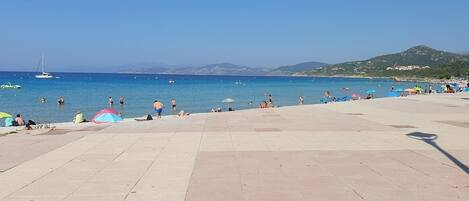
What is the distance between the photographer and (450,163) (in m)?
10.3

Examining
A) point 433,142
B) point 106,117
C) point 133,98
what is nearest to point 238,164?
point 433,142

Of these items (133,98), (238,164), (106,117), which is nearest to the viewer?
(238,164)

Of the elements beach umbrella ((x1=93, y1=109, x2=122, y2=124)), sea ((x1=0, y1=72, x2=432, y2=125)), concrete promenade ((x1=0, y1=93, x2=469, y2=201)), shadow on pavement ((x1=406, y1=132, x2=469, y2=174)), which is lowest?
sea ((x1=0, y1=72, x2=432, y2=125))

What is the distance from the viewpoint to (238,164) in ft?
33.7

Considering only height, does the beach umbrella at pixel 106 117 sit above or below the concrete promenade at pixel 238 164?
below

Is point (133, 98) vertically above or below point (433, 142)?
below

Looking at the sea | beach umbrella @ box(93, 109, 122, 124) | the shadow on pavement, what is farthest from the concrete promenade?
the sea

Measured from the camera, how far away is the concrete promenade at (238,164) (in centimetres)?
787

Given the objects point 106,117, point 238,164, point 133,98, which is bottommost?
point 133,98

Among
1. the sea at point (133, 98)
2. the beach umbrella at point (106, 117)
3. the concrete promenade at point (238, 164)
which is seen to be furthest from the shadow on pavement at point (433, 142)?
the sea at point (133, 98)

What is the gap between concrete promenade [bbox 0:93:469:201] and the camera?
25.8 ft

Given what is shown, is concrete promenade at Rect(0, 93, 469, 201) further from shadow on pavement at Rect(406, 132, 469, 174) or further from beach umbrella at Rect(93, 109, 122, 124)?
beach umbrella at Rect(93, 109, 122, 124)

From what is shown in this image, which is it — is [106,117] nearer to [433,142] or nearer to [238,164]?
[238,164]

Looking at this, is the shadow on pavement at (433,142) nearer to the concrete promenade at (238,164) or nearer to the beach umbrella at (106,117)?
the concrete promenade at (238,164)
